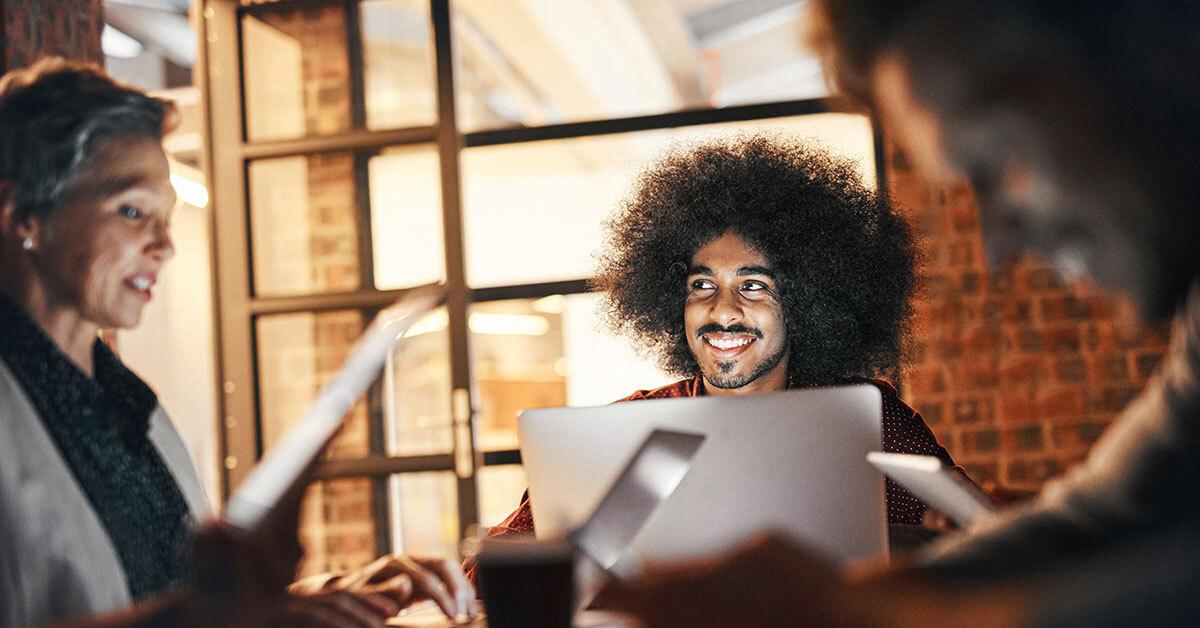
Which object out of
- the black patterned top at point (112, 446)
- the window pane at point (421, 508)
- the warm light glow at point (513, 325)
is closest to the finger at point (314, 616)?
the black patterned top at point (112, 446)

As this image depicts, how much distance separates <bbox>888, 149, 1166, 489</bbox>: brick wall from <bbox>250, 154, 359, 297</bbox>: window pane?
6.51 feet

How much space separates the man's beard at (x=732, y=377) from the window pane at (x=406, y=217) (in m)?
1.67

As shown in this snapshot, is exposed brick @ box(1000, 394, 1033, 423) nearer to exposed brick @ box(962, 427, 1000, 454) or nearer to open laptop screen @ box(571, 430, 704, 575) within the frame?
exposed brick @ box(962, 427, 1000, 454)

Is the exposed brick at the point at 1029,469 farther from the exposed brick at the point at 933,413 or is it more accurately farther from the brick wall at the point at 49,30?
the brick wall at the point at 49,30

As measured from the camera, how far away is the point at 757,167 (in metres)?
2.79

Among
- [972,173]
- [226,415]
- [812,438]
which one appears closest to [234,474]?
[226,415]

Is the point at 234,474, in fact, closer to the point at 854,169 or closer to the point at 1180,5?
the point at 854,169

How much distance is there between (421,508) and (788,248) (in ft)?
6.07

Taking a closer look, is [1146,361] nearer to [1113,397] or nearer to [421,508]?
[1113,397]

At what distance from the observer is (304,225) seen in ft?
12.8

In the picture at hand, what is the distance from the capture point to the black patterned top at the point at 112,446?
4.03 feet

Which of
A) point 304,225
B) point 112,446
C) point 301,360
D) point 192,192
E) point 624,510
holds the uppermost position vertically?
point 192,192

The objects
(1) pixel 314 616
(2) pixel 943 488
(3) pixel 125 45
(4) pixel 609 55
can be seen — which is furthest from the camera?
(4) pixel 609 55

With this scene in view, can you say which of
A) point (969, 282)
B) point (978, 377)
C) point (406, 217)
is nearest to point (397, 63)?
point (406, 217)
